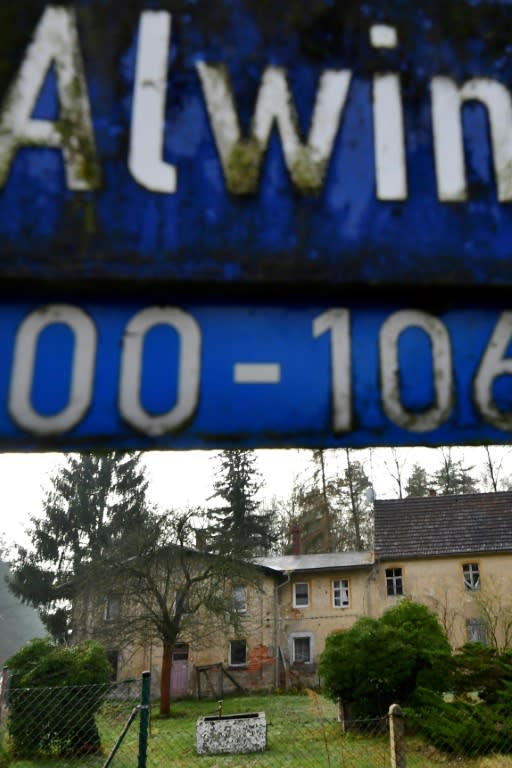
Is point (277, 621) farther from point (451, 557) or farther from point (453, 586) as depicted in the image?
point (451, 557)

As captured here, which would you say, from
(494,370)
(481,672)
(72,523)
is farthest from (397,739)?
(72,523)

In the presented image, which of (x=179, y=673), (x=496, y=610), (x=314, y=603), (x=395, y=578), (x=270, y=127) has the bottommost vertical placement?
(x=179, y=673)

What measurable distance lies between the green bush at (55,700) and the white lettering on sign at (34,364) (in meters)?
10.9

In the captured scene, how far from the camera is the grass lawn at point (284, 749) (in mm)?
10445

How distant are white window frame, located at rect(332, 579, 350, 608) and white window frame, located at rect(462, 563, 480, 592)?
14.5 ft

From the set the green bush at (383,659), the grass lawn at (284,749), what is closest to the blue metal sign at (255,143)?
the grass lawn at (284,749)

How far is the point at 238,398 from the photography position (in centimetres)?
124

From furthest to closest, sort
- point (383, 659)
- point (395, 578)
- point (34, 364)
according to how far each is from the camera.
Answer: point (395, 578) → point (383, 659) → point (34, 364)

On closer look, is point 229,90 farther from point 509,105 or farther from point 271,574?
point 271,574

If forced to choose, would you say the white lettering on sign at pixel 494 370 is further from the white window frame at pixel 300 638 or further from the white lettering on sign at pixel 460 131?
the white window frame at pixel 300 638

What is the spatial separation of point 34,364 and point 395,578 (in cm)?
2635

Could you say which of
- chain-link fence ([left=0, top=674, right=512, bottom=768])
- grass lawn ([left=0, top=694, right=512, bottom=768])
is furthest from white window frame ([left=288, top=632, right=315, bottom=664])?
chain-link fence ([left=0, top=674, right=512, bottom=768])

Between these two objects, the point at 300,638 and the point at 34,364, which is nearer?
the point at 34,364

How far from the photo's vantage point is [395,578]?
25.9m
